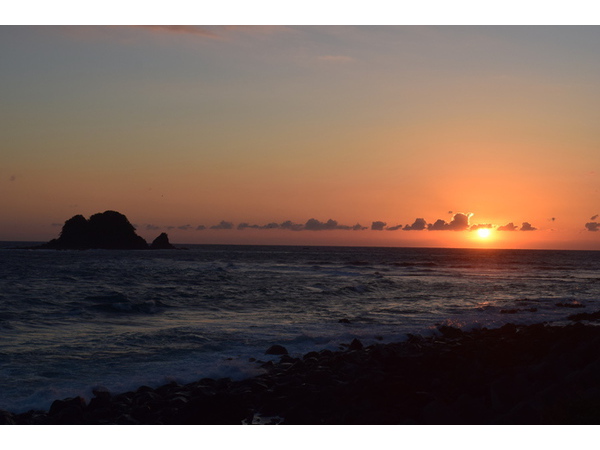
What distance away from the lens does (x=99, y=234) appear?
511 ft

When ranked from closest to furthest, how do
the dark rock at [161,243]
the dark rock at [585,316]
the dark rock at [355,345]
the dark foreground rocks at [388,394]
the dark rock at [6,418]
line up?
the dark foreground rocks at [388,394] < the dark rock at [6,418] < the dark rock at [355,345] < the dark rock at [585,316] < the dark rock at [161,243]

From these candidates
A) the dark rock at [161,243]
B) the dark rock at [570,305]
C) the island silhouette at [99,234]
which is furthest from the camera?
the dark rock at [161,243]

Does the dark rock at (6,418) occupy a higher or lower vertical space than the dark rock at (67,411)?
lower

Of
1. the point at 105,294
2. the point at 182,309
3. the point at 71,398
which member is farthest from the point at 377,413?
the point at 105,294

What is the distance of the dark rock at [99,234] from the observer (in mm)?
154250

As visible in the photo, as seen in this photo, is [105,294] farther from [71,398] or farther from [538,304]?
[538,304]

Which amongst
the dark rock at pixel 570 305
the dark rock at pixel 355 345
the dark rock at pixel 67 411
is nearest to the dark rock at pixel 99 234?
the dark rock at pixel 570 305

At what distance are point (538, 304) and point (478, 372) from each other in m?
20.2

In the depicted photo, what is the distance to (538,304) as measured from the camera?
1149 inches

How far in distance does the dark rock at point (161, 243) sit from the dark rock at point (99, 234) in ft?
18.1

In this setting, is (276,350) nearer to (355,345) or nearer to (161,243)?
(355,345)

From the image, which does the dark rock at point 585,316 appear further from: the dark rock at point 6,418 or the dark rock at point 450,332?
the dark rock at point 6,418

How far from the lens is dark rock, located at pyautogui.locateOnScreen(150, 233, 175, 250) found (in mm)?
171250

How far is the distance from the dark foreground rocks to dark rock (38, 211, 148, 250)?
149431mm
